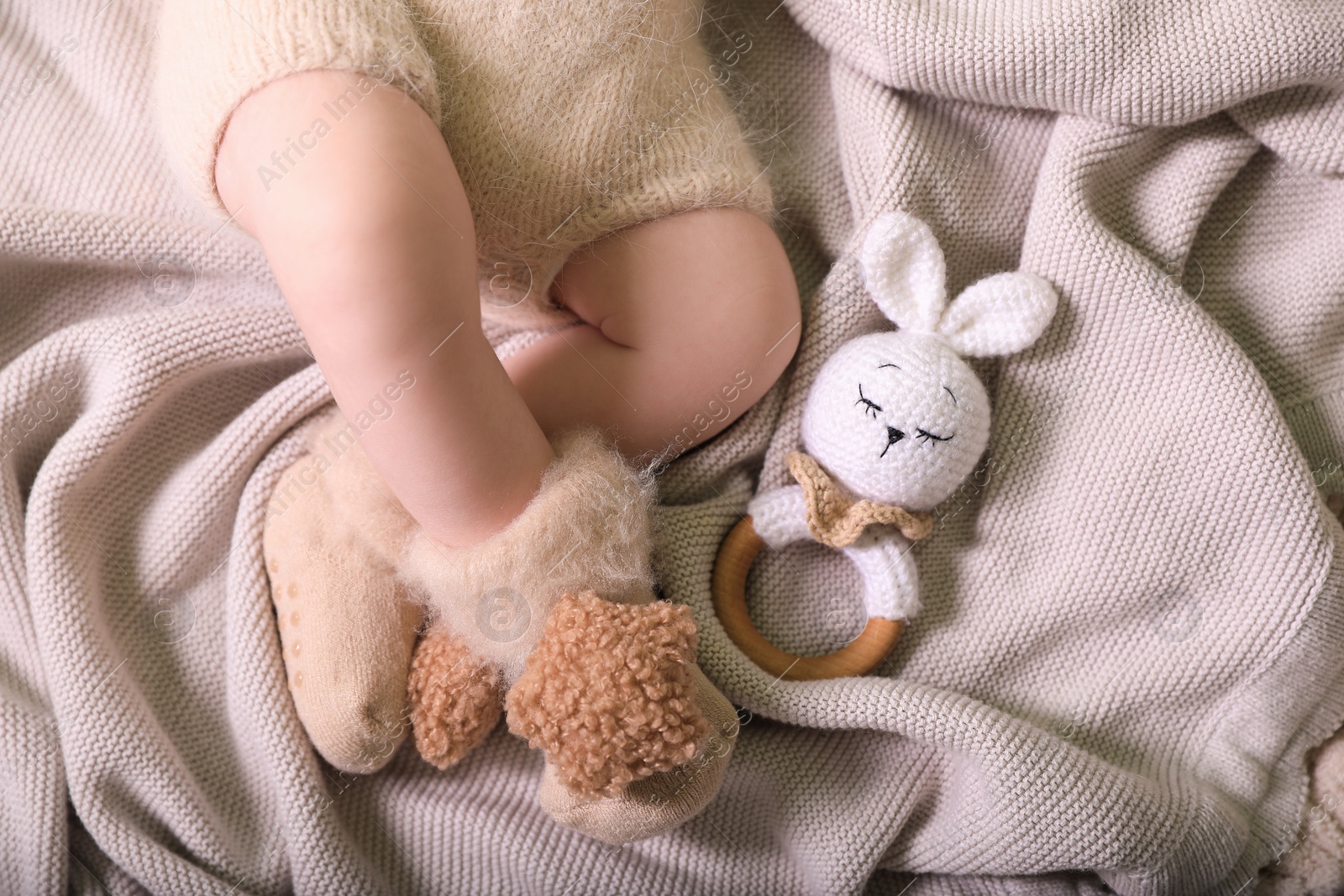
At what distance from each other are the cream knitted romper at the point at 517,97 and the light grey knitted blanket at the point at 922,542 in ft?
0.65

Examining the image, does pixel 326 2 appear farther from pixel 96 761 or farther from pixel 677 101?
pixel 96 761

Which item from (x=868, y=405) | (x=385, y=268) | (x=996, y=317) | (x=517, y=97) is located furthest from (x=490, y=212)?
(x=996, y=317)

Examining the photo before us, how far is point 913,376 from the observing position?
0.76 m

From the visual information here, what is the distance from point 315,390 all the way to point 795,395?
47cm

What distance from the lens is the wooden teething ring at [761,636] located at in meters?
0.84

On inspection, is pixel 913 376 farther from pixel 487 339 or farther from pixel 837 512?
pixel 487 339

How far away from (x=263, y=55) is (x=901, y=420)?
0.55 meters

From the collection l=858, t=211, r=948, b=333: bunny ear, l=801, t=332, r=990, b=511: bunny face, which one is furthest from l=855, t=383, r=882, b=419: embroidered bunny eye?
l=858, t=211, r=948, b=333: bunny ear

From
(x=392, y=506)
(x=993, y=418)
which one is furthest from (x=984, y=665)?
(x=392, y=506)

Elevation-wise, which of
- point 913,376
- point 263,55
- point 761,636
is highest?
point 263,55

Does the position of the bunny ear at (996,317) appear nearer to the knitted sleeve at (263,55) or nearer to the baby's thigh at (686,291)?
the baby's thigh at (686,291)

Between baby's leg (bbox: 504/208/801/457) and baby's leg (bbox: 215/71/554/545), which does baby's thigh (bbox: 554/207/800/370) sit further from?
baby's leg (bbox: 215/71/554/545)

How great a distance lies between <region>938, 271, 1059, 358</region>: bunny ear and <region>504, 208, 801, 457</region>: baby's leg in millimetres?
160

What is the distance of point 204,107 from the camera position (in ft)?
2.10
